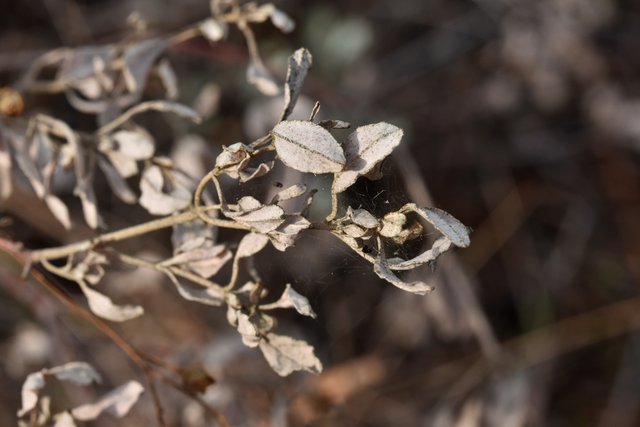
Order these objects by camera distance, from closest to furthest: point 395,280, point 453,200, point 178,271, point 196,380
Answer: point 395,280 → point 178,271 → point 196,380 → point 453,200

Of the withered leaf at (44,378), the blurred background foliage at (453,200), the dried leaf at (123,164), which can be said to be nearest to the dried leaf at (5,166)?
the dried leaf at (123,164)

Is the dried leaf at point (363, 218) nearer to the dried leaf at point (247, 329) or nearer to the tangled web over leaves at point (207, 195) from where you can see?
the tangled web over leaves at point (207, 195)

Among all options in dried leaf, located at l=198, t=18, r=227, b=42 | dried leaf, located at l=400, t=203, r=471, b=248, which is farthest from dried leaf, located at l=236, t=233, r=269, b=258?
dried leaf, located at l=198, t=18, r=227, b=42

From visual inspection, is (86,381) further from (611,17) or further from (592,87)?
(611,17)

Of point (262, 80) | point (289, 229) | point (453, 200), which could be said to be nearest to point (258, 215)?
point (289, 229)

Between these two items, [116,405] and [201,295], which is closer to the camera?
[201,295]

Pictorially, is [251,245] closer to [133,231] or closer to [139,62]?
[133,231]

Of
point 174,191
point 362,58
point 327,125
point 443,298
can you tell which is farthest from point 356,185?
point 362,58
